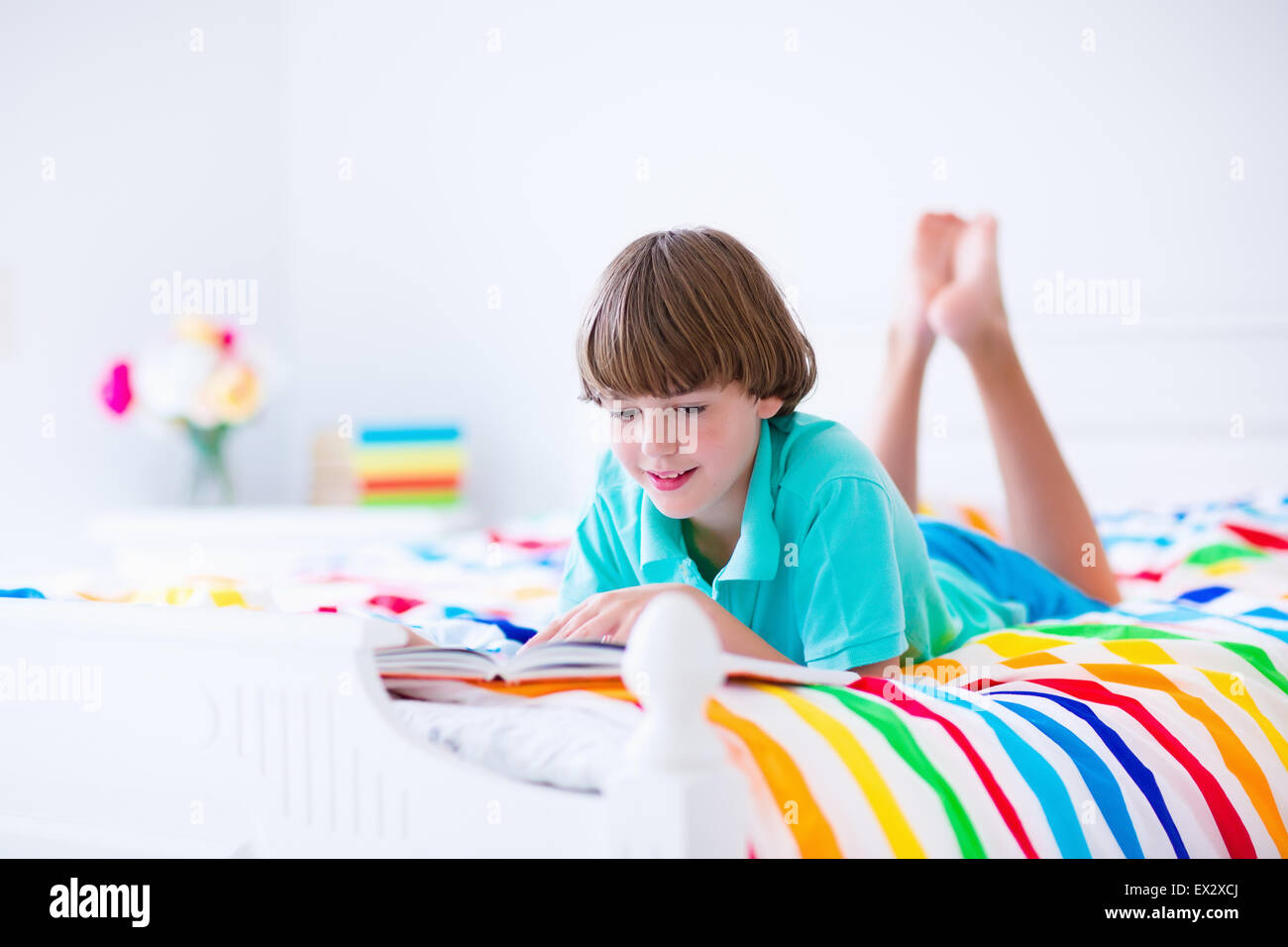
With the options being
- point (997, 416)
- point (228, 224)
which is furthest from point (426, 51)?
point (997, 416)

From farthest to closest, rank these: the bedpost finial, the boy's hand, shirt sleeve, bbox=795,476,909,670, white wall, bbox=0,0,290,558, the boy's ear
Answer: white wall, bbox=0,0,290,558
the boy's ear
shirt sleeve, bbox=795,476,909,670
the boy's hand
the bedpost finial

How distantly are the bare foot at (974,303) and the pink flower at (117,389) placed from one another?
196 centimetres

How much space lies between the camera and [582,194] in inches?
127

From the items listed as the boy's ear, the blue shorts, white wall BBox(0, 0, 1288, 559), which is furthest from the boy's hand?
white wall BBox(0, 0, 1288, 559)

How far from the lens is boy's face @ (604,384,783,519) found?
1.02 meters

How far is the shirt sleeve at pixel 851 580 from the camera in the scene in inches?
39.5

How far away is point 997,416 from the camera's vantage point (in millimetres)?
1598

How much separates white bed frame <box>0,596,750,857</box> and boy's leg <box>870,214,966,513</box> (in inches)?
40.4

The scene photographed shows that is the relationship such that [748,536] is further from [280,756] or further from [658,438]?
[280,756]

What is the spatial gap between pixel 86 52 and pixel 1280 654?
110 inches

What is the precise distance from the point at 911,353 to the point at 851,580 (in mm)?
807

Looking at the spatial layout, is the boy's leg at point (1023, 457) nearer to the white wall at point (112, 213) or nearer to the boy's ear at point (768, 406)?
the boy's ear at point (768, 406)
